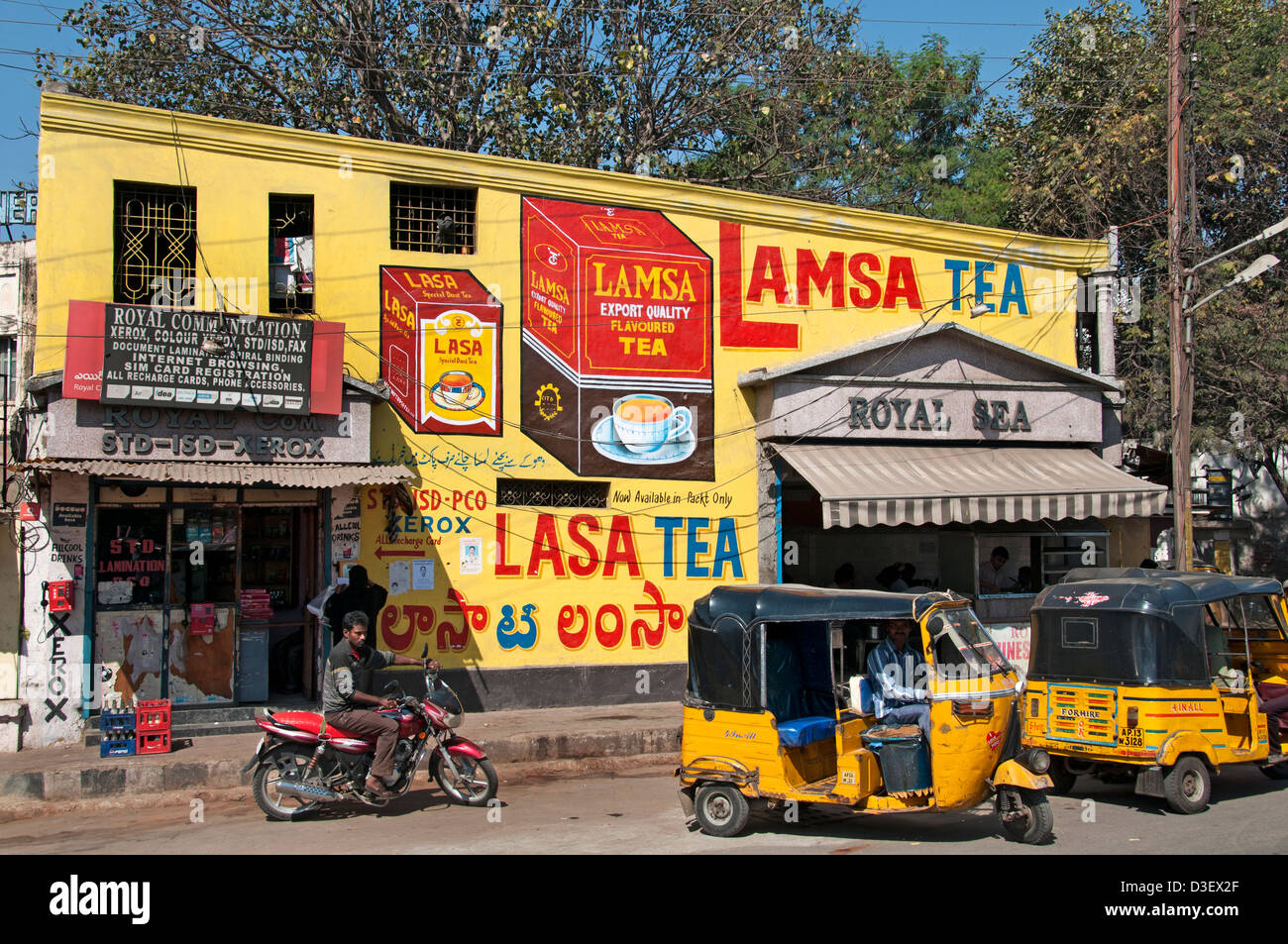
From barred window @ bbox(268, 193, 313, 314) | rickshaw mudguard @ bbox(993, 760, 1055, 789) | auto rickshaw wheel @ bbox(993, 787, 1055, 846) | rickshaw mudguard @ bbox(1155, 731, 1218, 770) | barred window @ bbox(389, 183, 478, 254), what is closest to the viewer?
rickshaw mudguard @ bbox(993, 760, 1055, 789)

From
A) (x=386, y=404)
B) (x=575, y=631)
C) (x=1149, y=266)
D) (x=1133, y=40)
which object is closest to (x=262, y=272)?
(x=386, y=404)

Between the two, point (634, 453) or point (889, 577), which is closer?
point (634, 453)

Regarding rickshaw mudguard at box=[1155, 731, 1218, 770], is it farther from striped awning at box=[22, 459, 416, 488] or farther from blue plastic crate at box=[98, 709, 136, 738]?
blue plastic crate at box=[98, 709, 136, 738]

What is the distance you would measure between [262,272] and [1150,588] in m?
10.1

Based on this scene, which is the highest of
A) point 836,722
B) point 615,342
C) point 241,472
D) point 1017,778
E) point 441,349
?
point 615,342

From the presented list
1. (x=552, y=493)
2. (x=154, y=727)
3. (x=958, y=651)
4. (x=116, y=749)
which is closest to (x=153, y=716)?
(x=154, y=727)

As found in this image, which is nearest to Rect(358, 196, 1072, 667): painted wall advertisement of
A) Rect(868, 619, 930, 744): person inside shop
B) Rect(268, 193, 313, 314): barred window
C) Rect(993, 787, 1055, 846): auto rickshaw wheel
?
Rect(268, 193, 313, 314): barred window

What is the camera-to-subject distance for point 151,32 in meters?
21.5

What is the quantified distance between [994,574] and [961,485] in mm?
2728

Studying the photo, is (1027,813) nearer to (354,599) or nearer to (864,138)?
(354,599)

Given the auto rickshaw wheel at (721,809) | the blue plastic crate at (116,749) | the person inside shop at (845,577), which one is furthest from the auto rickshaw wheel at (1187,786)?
the blue plastic crate at (116,749)

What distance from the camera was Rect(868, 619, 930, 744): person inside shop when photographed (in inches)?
311

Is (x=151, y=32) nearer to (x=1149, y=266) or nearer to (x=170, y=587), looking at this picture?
(x=170, y=587)

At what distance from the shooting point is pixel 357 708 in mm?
9297
